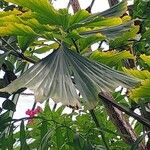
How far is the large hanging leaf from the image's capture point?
370 millimetres

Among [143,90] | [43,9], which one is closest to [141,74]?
[143,90]

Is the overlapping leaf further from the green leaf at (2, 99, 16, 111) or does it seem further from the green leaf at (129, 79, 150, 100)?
the green leaf at (2, 99, 16, 111)

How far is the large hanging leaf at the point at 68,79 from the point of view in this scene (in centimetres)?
37

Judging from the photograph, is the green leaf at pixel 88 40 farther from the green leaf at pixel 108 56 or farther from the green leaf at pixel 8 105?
the green leaf at pixel 8 105

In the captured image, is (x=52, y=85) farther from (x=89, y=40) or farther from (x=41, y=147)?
(x=41, y=147)

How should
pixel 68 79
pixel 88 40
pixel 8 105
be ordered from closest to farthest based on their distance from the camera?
pixel 68 79
pixel 88 40
pixel 8 105

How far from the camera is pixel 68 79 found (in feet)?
1.31

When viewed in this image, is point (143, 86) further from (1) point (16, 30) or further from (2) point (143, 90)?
(1) point (16, 30)

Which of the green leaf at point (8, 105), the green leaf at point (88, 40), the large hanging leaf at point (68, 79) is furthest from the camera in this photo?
the green leaf at point (8, 105)

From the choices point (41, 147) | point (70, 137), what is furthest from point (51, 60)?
point (70, 137)

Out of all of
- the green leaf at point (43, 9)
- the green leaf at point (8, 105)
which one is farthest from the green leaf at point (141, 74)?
the green leaf at point (8, 105)

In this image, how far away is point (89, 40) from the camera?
51cm

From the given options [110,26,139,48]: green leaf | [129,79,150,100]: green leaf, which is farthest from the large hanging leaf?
[110,26,139,48]: green leaf

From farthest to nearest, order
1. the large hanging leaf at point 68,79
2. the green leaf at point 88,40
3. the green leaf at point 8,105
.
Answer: the green leaf at point 8,105 → the green leaf at point 88,40 → the large hanging leaf at point 68,79
